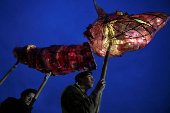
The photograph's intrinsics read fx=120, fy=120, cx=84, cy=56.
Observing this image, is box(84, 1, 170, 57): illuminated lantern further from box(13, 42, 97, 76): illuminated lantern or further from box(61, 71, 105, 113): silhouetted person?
box(61, 71, 105, 113): silhouetted person

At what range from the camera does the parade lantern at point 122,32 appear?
2.49 metres

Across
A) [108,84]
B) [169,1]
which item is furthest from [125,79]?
[169,1]

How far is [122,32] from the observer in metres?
2.92

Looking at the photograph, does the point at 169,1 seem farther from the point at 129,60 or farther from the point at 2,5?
the point at 2,5

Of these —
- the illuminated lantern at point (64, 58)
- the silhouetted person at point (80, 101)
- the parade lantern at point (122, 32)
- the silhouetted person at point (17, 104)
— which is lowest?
the silhouetted person at point (17, 104)

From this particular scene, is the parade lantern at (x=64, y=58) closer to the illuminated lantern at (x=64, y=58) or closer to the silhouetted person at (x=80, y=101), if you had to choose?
the illuminated lantern at (x=64, y=58)

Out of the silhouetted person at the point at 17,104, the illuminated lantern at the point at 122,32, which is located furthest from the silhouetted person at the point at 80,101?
the silhouetted person at the point at 17,104

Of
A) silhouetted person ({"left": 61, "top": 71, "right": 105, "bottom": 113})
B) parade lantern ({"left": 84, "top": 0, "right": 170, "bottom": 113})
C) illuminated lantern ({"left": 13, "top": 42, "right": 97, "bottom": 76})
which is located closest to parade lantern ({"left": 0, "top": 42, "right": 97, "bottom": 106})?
illuminated lantern ({"left": 13, "top": 42, "right": 97, "bottom": 76})

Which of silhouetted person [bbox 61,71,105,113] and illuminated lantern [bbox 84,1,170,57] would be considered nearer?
silhouetted person [bbox 61,71,105,113]

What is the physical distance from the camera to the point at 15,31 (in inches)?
1162

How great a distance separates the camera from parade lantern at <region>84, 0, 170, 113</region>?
2.49m

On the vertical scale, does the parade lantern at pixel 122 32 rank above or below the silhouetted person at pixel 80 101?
above

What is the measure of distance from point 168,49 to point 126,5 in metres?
18.3

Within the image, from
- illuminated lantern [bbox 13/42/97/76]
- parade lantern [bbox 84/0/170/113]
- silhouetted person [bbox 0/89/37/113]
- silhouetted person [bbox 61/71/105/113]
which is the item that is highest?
parade lantern [bbox 84/0/170/113]
